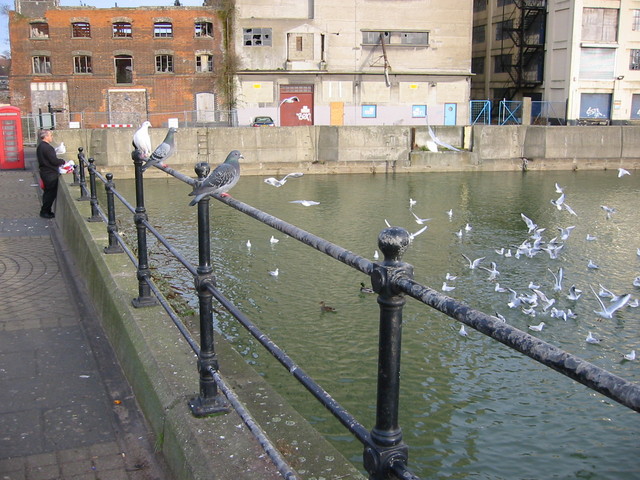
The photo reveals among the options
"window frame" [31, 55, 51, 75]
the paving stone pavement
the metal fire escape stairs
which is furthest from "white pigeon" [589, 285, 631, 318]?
"window frame" [31, 55, 51, 75]

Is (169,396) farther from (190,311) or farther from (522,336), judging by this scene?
(522,336)

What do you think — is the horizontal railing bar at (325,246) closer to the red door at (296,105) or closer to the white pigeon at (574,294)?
the white pigeon at (574,294)

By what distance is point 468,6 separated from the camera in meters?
41.6

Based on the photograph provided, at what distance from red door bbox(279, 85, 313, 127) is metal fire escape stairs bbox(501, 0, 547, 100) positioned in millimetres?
14528

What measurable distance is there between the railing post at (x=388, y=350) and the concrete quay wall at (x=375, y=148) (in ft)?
81.2

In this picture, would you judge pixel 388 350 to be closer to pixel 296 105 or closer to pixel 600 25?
pixel 296 105

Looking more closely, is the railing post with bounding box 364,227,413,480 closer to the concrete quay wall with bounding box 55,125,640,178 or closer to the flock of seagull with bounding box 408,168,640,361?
the flock of seagull with bounding box 408,168,640,361

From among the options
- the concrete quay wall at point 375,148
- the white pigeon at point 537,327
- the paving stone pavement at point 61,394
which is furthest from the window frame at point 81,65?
the white pigeon at point 537,327

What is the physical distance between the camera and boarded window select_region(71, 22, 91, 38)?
4062 cm

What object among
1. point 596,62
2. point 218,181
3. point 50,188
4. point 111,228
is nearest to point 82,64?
point 596,62

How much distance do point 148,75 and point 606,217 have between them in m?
30.3

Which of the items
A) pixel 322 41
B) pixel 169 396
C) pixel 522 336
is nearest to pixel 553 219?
pixel 169 396

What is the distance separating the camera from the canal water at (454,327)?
6.42 m

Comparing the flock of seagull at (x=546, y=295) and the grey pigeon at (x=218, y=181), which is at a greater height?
the grey pigeon at (x=218, y=181)
